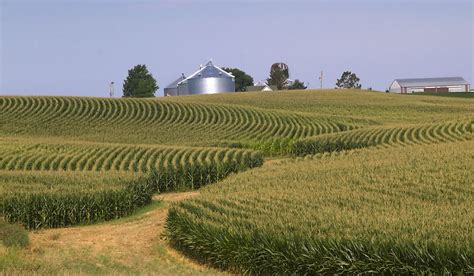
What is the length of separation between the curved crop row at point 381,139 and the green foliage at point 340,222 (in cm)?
1756

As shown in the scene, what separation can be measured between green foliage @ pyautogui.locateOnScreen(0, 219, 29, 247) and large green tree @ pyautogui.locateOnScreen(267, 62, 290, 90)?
5657 inches

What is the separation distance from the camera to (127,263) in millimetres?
16516

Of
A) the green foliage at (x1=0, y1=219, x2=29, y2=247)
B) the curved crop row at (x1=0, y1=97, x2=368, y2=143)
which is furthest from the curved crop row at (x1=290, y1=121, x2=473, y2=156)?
the green foliage at (x1=0, y1=219, x2=29, y2=247)

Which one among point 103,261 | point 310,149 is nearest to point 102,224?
point 103,261

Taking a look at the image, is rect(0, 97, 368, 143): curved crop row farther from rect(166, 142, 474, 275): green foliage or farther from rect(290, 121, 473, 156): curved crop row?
rect(166, 142, 474, 275): green foliage

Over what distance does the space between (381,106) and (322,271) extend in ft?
216

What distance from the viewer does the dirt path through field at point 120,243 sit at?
56.4 ft

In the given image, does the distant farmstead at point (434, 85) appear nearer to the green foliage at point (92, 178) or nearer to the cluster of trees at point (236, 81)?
the cluster of trees at point (236, 81)

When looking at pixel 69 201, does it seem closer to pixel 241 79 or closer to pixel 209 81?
pixel 209 81

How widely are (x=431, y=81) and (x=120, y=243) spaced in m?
159

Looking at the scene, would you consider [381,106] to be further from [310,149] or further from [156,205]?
[156,205]

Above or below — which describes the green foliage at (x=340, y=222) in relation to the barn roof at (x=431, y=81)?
below

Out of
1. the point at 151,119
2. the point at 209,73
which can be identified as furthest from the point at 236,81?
the point at 151,119

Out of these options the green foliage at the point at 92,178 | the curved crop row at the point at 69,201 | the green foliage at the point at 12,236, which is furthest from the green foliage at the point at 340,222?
the green foliage at the point at 92,178
